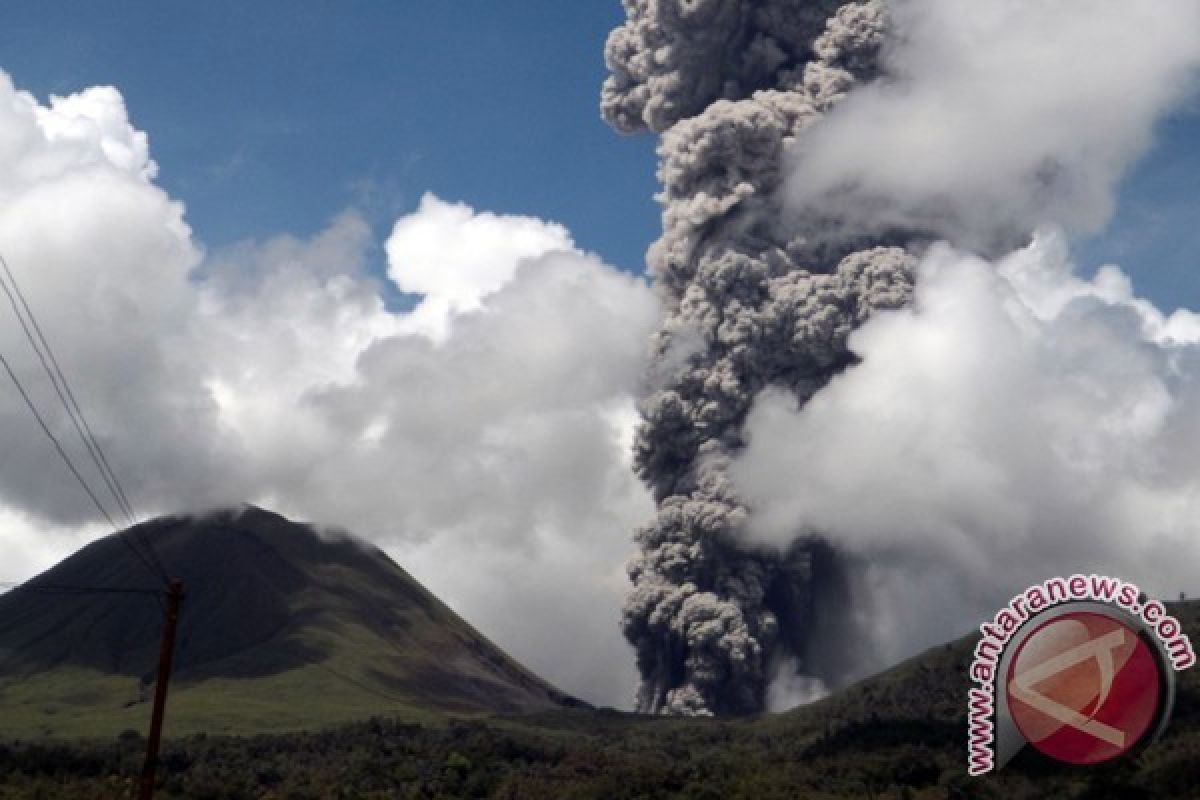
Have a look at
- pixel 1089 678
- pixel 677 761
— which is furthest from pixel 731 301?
pixel 1089 678

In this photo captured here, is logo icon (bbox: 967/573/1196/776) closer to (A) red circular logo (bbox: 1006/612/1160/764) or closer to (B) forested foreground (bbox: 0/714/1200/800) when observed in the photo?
(A) red circular logo (bbox: 1006/612/1160/764)

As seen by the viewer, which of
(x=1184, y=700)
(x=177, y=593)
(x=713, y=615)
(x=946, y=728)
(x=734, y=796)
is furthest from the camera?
(x=713, y=615)

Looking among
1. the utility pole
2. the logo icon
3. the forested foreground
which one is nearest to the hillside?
the forested foreground

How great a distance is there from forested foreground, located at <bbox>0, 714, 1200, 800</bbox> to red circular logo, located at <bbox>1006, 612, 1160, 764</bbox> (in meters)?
36.3

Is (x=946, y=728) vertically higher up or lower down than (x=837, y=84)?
lower down

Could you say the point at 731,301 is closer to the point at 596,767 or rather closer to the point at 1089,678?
the point at 596,767

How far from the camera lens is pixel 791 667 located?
19400 centimetres

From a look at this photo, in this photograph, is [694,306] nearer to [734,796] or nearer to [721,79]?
[721,79]

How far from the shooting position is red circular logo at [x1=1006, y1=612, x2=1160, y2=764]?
48.5 m

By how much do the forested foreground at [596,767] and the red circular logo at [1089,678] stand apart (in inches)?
1430

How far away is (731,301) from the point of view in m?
181

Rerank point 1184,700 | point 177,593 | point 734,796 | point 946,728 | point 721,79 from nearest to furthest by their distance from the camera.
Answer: point 177,593
point 734,796
point 1184,700
point 946,728
point 721,79

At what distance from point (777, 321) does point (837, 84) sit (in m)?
29.1

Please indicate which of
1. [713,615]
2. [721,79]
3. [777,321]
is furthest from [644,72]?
[713,615]
